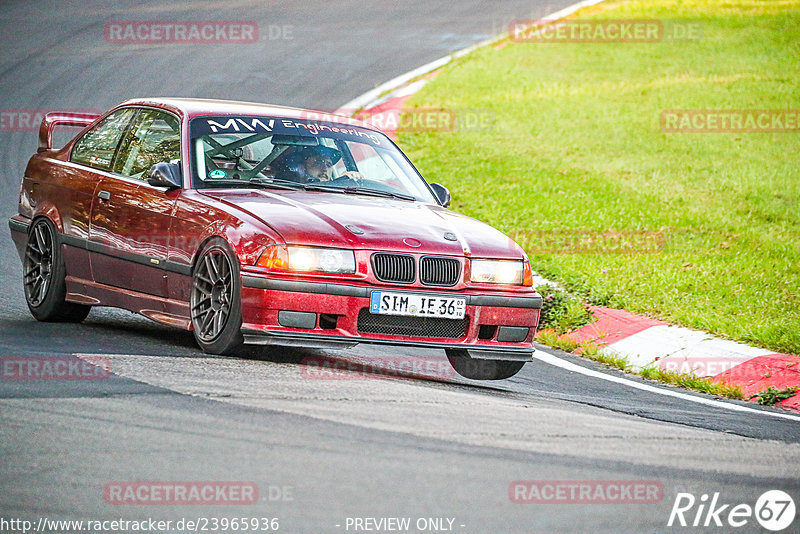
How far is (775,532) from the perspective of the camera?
4.53 m

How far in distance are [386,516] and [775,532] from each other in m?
1.38

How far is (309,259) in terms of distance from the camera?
23.0ft

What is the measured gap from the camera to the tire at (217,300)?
7047 millimetres

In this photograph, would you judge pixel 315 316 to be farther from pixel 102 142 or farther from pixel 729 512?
pixel 729 512

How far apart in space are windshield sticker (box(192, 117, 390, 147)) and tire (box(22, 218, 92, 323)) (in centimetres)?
141

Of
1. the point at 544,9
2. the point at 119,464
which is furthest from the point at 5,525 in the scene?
the point at 544,9

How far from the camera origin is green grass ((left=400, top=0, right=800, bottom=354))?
10.8 metres

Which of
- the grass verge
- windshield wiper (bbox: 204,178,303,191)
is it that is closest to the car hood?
windshield wiper (bbox: 204,178,303,191)

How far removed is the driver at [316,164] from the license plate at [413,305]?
1345 mm

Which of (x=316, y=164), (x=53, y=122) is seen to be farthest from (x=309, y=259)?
(x=53, y=122)

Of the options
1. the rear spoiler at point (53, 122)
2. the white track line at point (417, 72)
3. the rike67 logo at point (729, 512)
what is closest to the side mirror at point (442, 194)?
the rear spoiler at point (53, 122)

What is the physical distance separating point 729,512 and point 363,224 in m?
3.13

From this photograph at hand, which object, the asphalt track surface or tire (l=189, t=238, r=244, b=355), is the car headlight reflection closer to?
the asphalt track surface

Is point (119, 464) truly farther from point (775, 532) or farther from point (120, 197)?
point (120, 197)
